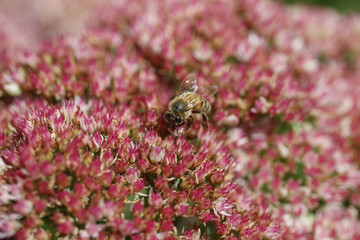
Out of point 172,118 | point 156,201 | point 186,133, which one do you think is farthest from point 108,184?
point 186,133

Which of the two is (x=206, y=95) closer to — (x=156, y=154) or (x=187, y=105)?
(x=187, y=105)

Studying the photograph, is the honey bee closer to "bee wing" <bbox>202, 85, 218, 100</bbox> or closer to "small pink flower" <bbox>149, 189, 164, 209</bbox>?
"bee wing" <bbox>202, 85, 218, 100</bbox>

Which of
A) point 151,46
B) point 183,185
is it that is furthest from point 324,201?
point 151,46

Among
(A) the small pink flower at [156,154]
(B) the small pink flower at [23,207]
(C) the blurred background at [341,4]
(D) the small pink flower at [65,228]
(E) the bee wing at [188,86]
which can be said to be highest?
(C) the blurred background at [341,4]

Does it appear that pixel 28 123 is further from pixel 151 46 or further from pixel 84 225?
pixel 151 46

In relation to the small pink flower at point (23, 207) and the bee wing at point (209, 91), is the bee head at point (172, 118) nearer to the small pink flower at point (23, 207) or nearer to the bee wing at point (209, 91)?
the bee wing at point (209, 91)

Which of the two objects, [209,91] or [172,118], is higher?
[209,91]

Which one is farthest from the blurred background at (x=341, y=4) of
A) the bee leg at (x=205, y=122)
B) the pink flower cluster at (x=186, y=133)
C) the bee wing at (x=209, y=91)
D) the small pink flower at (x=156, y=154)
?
the small pink flower at (x=156, y=154)
